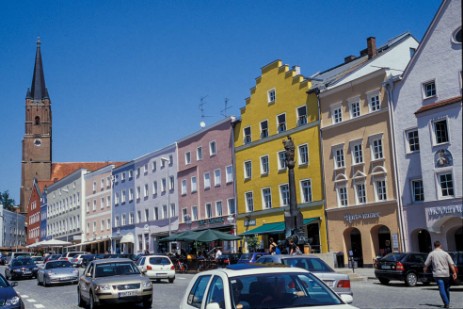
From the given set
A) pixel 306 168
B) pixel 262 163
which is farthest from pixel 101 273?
pixel 262 163

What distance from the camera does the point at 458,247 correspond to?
33781 millimetres

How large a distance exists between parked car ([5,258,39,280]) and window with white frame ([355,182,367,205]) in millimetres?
21115

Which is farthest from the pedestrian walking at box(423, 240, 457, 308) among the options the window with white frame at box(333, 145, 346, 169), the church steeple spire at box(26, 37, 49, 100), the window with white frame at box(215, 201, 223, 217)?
the church steeple spire at box(26, 37, 49, 100)

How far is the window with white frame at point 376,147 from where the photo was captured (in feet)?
125

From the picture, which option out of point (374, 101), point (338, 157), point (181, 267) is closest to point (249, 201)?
point (181, 267)

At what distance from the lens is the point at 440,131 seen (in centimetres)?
3388

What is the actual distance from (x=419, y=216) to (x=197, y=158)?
27.0 m

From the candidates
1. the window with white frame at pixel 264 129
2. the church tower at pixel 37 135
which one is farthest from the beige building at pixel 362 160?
the church tower at pixel 37 135

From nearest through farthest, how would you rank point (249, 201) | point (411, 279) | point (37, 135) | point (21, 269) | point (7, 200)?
point (411, 279), point (21, 269), point (249, 201), point (37, 135), point (7, 200)

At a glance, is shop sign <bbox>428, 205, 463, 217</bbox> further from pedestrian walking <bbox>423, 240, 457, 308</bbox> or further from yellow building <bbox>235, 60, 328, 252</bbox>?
pedestrian walking <bbox>423, 240, 457, 308</bbox>

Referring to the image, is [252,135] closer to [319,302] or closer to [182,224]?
[182,224]

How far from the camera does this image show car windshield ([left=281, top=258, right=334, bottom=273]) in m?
16.2

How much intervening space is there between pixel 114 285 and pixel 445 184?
22.8 meters

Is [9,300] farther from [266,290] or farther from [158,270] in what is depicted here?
[158,270]
